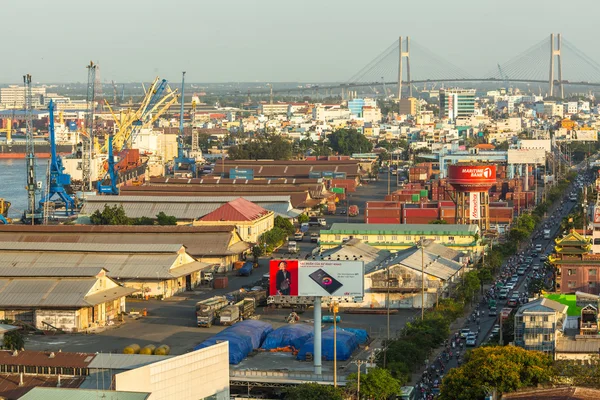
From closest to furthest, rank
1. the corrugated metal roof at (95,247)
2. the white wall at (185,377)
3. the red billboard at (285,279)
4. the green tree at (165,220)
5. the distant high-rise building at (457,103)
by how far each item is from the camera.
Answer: the white wall at (185,377) → the red billboard at (285,279) → the corrugated metal roof at (95,247) → the green tree at (165,220) → the distant high-rise building at (457,103)

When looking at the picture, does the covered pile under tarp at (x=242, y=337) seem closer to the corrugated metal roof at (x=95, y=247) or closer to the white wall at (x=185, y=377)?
the white wall at (x=185, y=377)

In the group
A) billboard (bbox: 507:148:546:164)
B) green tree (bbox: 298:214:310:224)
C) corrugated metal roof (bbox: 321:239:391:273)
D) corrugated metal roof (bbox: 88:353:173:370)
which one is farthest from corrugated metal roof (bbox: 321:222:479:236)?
billboard (bbox: 507:148:546:164)

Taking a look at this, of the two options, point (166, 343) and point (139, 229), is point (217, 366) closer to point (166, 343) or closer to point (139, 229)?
point (166, 343)

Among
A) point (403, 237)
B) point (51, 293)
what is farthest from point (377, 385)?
point (403, 237)

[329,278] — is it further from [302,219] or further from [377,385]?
[302,219]

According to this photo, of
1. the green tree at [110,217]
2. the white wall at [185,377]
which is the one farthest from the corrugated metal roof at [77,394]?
the green tree at [110,217]

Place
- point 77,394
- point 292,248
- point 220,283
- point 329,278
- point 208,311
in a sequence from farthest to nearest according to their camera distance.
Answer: point 292,248 < point 220,283 < point 208,311 < point 329,278 < point 77,394

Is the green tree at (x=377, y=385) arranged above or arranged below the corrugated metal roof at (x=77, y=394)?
below

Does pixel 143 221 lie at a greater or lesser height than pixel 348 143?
lesser

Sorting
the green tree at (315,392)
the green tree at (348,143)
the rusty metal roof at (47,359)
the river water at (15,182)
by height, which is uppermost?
the green tree at (348,143)
